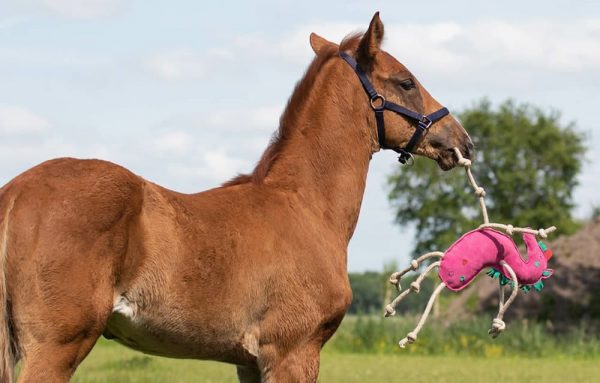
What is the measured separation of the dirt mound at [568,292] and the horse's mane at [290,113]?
15353 mm

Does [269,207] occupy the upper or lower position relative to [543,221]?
lower

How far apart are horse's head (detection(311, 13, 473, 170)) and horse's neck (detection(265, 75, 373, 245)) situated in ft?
0.46

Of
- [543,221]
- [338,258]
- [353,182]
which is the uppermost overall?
[543,221]

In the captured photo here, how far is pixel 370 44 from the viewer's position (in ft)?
20.8

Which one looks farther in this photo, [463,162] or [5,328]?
[463,162]

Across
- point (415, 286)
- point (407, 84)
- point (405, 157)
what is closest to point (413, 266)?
point (415, 286)

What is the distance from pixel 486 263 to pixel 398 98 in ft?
4.28

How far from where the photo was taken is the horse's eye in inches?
254

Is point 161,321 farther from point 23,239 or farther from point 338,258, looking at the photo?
point 338,258

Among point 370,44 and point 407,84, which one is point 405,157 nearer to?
point 407,84

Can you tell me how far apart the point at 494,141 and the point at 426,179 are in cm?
397

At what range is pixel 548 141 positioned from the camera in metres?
48.2

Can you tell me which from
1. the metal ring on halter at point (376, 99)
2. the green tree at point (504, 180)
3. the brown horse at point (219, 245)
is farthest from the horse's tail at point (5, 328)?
the green tree at point (504, 180)

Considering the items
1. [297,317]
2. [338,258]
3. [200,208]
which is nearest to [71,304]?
[200,208]
